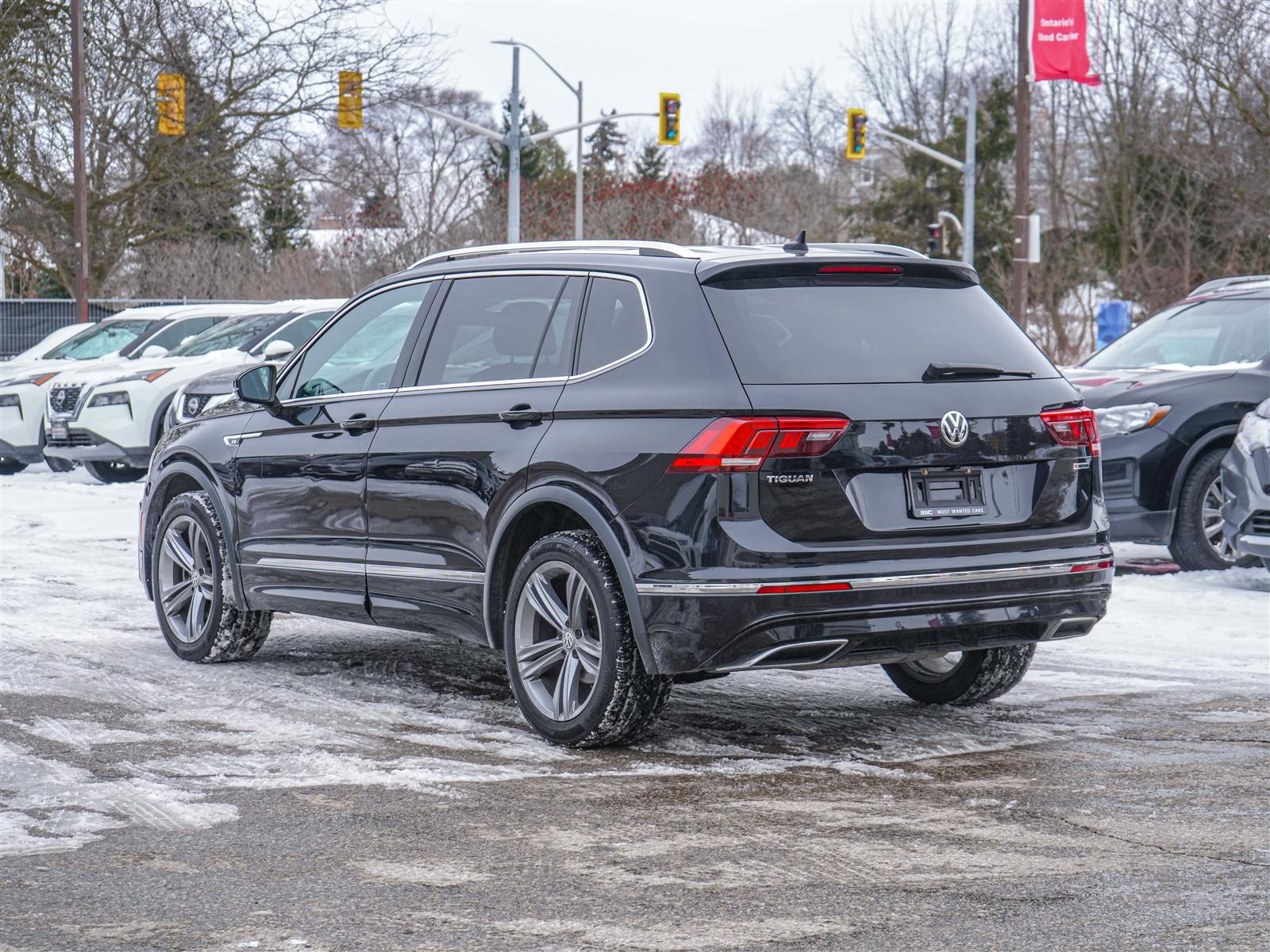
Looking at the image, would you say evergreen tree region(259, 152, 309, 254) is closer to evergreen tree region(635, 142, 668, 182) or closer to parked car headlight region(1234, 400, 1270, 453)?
evergreen tree region(635, 142, 668, 182)

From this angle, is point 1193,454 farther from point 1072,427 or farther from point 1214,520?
point 1072,427

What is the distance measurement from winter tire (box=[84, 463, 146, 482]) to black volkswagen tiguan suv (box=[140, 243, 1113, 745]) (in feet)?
42.7

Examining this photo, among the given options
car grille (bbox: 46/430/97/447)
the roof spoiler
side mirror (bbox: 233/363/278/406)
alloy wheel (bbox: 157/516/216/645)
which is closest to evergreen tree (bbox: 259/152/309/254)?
car grille (bbox: 46/430/97/447)

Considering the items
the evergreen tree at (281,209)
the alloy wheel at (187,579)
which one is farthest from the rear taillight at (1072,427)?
the evergreen tree at (281,209)

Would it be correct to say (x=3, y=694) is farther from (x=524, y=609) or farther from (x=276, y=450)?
(x=524, y=609)

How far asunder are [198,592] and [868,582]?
3.78m

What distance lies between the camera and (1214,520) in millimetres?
11195

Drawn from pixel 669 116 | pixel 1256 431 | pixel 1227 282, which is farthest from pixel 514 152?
pixel 1256 431

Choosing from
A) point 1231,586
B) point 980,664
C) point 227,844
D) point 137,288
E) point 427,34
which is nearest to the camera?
point 227,844

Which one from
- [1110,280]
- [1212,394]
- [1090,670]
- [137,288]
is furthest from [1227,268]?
[1090,670]

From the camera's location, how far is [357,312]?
776 centimetres

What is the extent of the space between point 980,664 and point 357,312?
299 centimetres

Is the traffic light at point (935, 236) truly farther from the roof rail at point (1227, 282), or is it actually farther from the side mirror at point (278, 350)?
the roof rail at point (1227, 282)

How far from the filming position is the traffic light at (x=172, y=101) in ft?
93.1
